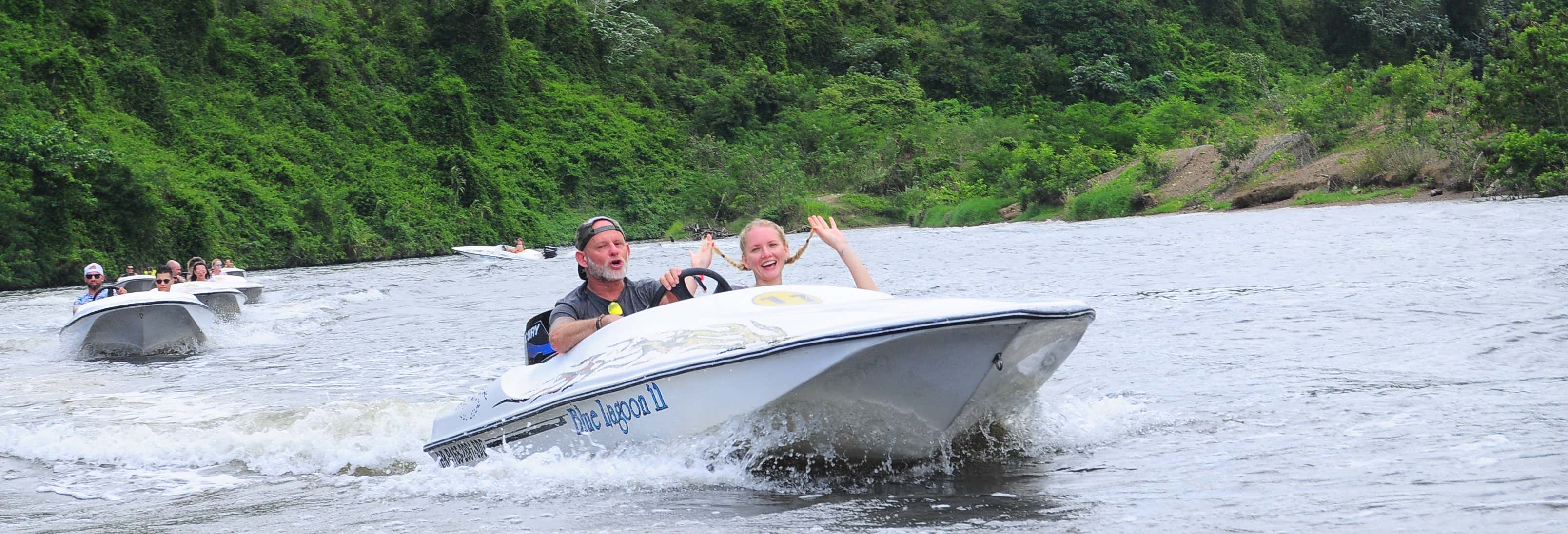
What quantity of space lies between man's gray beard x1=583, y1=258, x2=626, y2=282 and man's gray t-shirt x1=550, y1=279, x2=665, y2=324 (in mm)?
86

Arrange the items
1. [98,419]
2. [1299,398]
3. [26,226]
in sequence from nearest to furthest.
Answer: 1. [1299,398]
2. [98,419]
3. [26,226]

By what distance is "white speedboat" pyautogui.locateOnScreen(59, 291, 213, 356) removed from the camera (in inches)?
507

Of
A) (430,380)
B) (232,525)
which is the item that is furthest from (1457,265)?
(232,525)

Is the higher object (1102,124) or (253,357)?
(1102,124)

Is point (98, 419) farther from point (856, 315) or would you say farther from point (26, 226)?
point (26, 226)

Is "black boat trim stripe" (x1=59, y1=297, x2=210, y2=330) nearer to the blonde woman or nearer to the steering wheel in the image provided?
the steering wheel

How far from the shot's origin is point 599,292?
20.0ft

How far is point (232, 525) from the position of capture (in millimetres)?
5180

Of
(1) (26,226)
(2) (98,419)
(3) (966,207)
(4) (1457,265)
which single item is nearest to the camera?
(2) (98,419)

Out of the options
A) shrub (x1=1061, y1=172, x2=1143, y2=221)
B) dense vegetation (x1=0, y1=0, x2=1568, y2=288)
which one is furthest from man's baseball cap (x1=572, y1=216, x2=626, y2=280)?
shrub (x1=1061, y1=172, x2=1143, y2=221)

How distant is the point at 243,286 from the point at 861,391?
51.2 feet

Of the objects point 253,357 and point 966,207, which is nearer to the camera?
point 253,357

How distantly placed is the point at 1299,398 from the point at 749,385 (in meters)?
3.24

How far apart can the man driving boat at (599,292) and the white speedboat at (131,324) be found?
28.9 feet
